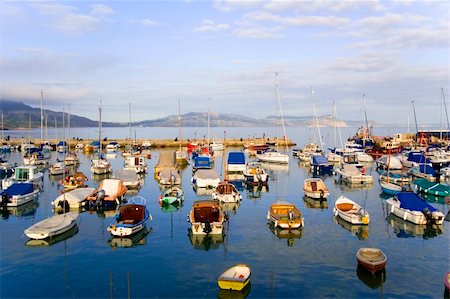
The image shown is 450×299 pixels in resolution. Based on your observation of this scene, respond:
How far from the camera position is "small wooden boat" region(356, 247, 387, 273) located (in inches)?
988

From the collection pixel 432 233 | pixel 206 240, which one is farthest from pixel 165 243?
pixel 432 233

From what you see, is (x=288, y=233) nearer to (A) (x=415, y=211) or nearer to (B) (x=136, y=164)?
(A) (x=415, y=211)

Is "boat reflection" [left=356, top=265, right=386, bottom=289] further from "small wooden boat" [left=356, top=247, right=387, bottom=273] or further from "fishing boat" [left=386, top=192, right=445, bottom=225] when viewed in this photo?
"fishing boat" [left=386, top=192, right=445, bottom=225]

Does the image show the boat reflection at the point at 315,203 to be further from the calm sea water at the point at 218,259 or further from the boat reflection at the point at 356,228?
the boat reflection at the point at 356,228

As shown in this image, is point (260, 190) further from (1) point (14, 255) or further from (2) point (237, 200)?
(1) point (14, 255)

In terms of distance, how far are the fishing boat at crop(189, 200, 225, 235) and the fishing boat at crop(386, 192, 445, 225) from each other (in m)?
18.5

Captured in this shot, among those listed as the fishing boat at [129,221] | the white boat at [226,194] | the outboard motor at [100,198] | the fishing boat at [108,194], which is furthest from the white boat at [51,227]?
the white boat at [226,194]

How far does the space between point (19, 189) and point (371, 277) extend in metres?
39.7

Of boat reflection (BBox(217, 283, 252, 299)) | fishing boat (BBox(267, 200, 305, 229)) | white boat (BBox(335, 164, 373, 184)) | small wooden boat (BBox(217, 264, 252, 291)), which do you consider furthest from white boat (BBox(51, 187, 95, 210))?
white boat (BBox(335, 164, 373, 184))

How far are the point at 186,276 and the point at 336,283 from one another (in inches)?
370

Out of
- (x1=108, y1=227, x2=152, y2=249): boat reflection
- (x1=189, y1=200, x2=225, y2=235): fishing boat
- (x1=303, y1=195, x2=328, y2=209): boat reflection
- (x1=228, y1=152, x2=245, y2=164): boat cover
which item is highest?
(x1=228, y1=152, x2=245, y2=164): boat cover

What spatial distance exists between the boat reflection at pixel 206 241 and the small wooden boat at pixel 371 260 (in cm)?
1092

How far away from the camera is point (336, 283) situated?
24.4 m

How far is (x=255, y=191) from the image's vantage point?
56.1 metres
